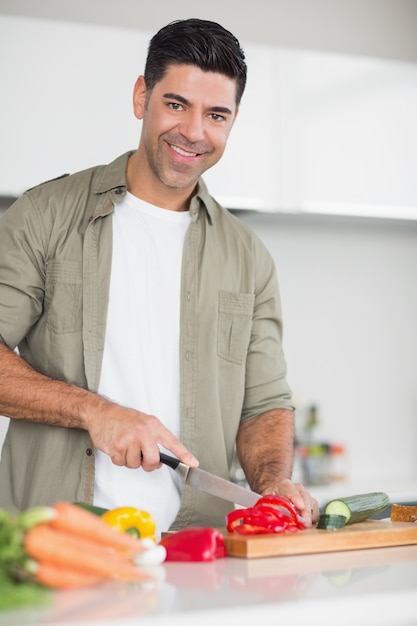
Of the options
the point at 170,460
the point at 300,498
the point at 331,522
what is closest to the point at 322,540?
the point at 331,522

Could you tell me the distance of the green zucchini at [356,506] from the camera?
187cm

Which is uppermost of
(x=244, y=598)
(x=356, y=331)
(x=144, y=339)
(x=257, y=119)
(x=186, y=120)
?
(x=257, y=119)

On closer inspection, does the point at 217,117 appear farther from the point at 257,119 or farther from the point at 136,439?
the point at 257,119

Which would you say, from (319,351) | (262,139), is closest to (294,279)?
(319,351)

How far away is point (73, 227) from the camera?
223 cm

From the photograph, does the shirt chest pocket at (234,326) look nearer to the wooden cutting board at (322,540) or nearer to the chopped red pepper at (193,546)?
the wooden cutting board at (322,540)

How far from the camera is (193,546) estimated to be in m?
1.57

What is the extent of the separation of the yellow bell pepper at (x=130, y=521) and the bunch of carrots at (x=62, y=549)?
0.72ft

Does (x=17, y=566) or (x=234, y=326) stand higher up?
(x=234, y=326)

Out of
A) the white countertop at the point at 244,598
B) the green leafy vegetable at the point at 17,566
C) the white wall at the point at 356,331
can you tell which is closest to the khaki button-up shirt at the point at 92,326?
the white countertop at the point at 244,598

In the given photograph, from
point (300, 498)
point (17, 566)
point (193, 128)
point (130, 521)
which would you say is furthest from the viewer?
point (193, 128)

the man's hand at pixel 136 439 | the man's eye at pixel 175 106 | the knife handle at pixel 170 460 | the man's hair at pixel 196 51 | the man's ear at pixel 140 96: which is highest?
the man's hair at pixel 196 51

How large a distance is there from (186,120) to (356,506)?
0.95 m

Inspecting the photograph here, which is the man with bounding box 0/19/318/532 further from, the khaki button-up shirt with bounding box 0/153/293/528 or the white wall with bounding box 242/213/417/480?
the white wall with bounding box 242/213/417/480
